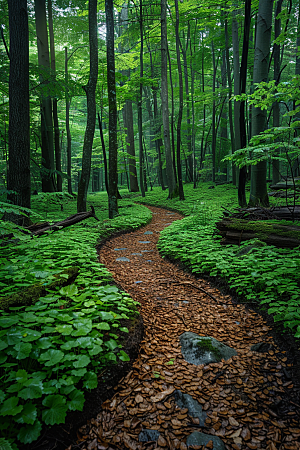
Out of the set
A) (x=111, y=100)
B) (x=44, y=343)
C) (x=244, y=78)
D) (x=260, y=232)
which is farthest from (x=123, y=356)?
(x=111, y=100)

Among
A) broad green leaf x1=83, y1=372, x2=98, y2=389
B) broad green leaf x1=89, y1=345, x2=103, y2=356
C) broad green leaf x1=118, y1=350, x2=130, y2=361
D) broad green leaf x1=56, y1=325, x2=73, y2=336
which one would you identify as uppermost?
broad green leaf x1=56, y1=325, x2=73, y2=336

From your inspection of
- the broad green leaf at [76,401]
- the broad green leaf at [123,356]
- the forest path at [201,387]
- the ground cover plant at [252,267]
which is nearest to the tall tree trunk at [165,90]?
the ground cover plant at [252,267]

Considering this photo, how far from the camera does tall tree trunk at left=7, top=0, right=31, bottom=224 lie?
5117 mm

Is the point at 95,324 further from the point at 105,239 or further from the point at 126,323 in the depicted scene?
the point at 105,239

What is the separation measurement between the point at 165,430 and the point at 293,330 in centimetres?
Result: 159

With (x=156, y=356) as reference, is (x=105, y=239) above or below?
above

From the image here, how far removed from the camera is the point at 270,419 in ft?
5.77

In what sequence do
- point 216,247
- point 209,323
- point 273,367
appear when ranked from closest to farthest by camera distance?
point 273,367
point 209,323
point 216,247

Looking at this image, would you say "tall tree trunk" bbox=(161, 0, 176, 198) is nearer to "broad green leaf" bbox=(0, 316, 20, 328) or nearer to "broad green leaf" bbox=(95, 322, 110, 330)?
"broad green leaf" bbox=(95, 322, 110, 330)

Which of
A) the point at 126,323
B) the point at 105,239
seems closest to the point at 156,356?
the point at 126,323

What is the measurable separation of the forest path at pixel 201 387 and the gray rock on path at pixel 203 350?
0.21 ft

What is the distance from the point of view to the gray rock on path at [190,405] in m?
1.79

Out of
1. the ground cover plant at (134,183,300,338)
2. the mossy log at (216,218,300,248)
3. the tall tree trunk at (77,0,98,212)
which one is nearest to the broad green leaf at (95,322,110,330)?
the ground cover plant at (134,183,300,338)

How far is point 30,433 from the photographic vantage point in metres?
1.41
